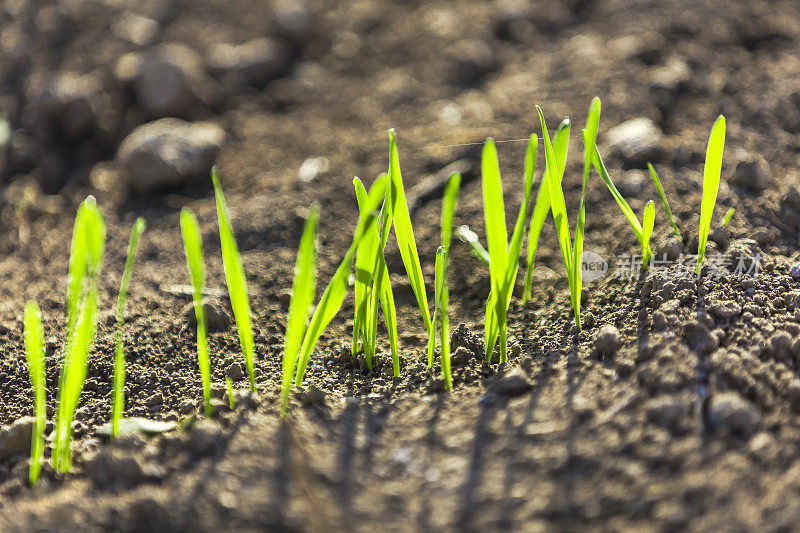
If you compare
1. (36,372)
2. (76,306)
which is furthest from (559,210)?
(36,372)

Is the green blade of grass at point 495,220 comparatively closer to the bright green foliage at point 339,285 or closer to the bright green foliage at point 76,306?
the bright green foliage at point 339,285

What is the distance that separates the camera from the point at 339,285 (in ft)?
3.49

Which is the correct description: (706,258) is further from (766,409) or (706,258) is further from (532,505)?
(532,505)

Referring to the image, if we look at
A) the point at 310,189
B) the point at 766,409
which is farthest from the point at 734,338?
the point at 310,189

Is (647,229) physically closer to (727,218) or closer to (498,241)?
(727,218)

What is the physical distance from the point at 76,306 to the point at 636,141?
1331 mm

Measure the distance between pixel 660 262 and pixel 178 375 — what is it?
36.8 inches

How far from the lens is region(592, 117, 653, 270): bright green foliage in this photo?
3.92 ft

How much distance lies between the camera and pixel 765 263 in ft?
4.22

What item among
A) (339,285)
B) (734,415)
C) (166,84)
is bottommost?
(734,415)

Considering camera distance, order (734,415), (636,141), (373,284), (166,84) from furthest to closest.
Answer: (166,84), (636,141), (373,284), (734,415)

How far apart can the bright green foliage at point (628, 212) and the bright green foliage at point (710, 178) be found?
0.09 meters

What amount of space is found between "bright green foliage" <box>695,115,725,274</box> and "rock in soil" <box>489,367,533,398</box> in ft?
1.30

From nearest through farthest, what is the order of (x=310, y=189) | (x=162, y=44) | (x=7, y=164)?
(x=310, y=189) → (x=7, y=164) → (x=162, y=44)
